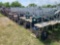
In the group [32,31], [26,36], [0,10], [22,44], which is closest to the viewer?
[22,44]

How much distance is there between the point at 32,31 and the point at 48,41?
38.2 inches

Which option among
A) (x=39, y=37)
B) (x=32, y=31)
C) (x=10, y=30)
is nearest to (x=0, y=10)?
(x=10, y=30)

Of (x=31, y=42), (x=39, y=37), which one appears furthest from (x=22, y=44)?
(x=39, y=37)

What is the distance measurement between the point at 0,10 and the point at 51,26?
6507 mm

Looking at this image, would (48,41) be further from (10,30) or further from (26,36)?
→ (10,30)

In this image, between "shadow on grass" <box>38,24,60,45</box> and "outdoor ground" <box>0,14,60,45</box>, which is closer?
"outdoor ground" <box>0,14,60,45</box>

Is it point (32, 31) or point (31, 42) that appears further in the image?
point (32, 31)

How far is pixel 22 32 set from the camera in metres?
5.63

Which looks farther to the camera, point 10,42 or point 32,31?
point 32,31

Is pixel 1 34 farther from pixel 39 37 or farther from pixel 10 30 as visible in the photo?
pixel 39 37

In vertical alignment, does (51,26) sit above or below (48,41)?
above

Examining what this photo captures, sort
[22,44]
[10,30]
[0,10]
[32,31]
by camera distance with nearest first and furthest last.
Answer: [22,44]
[32,31]
[10,30]
[0,10]

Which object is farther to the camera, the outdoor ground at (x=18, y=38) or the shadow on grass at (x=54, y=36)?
the shadow on grass at (x=54, y=36)

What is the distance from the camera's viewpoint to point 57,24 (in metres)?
5.43
